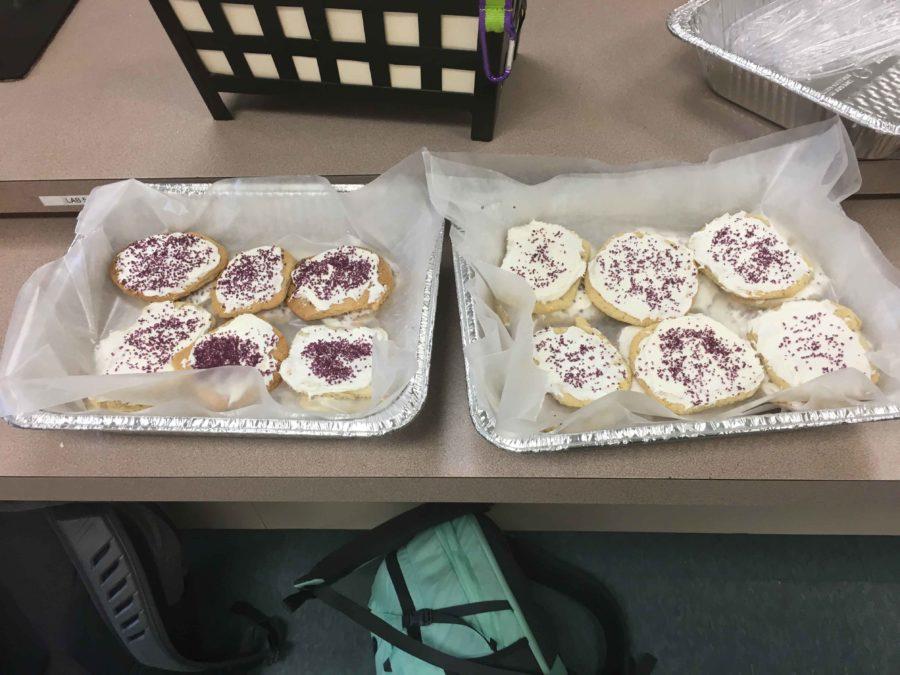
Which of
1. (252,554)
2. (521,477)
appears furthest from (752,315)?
(252,554)

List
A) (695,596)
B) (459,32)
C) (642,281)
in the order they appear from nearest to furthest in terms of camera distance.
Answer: (459,32) → (642,281) → (695,596)

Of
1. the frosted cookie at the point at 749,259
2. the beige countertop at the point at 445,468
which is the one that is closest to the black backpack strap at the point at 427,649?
the beige countertop at the point at 445,468

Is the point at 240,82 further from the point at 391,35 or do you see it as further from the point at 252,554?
the point at 252,554

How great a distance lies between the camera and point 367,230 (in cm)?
109

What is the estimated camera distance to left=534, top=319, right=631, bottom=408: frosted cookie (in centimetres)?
92

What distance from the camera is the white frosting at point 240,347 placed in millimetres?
970

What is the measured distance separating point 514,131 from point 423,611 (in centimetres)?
99

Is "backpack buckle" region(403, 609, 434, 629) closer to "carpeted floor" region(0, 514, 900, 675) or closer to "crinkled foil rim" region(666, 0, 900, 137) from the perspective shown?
"carpeted floor" region(0, 514, 900, 675)

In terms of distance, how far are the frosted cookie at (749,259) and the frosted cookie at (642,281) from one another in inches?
1.5

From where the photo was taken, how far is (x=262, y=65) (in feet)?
3.51

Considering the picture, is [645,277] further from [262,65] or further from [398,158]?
[262,65]

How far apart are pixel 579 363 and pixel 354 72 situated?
66 cm

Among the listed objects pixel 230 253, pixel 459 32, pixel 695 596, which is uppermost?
pixel 459 32

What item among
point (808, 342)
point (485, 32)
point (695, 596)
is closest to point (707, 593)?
point (695, 596)
